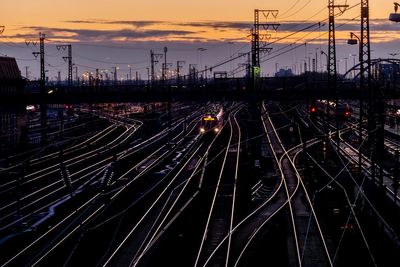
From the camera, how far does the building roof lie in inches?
1492

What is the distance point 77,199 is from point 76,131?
25.0 meters

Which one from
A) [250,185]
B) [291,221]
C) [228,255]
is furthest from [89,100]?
[228,255]

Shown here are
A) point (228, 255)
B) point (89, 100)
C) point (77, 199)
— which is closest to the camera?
point (228, 255)

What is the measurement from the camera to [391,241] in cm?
1515

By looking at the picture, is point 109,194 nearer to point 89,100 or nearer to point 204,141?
point 89,100

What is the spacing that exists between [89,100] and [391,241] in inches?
765

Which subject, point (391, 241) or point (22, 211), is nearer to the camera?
point (391, 241)

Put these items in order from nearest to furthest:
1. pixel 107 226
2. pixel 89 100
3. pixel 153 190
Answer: pixel 107 226
pixel 153 190
pixel 89 100

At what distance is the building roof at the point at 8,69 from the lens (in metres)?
37.9

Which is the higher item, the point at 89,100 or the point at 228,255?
the point at 89,100

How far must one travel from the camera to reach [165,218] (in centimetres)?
1777

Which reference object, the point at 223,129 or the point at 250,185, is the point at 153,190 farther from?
the point at 223,129

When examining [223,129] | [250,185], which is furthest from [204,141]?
[250,185]

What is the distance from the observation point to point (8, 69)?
3928 centimetres
